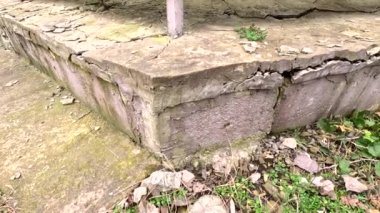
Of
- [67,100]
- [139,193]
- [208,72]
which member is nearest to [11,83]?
[67,100]

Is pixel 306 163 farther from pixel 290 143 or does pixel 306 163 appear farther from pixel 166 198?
pixel 166 198

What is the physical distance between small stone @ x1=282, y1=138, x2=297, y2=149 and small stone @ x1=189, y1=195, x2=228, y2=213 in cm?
54

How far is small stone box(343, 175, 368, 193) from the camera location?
1775 millimetres

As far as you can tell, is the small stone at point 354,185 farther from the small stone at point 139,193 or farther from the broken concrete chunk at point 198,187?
the small stone at point 139,193

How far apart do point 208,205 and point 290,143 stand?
0.63 metres

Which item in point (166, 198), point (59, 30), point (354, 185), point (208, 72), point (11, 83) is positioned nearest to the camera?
point (208, 72)

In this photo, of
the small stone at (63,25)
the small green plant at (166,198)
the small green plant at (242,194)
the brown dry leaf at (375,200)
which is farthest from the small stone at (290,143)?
the small stone at (63,25)

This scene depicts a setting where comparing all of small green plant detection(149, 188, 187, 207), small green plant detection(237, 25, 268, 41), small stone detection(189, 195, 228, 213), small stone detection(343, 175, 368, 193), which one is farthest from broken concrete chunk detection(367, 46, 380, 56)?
small green plant detection(149, 188, 187, 207)

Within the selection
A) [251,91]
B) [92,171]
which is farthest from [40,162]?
[251,91]

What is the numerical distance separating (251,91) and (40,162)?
4.04 ft

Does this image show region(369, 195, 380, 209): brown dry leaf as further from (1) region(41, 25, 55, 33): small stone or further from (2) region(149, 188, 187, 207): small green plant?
(1) region(41, 25, 55, 33): small stone

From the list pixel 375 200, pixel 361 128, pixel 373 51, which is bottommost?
pixel 375 200

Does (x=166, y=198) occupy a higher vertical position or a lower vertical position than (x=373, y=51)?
lower

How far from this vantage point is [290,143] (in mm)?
1993
